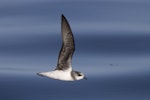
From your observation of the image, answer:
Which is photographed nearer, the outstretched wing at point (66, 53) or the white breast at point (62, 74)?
the white breast at point (62, 74)

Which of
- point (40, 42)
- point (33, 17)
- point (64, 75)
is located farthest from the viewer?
point (33, 17)

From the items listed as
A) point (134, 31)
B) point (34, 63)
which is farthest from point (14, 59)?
point (134, 31)

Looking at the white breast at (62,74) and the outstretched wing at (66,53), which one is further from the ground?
the outstretched wing at (66,53)

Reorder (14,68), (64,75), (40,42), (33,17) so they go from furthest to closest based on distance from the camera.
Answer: (33,17) < (40,42) < (14,68) < (64,75)

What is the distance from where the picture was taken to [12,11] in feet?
55.6

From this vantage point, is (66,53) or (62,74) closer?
(62,74)

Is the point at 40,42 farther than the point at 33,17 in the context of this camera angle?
No

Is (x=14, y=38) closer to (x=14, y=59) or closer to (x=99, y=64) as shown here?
(x=14, y=59)

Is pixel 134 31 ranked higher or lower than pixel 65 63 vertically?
higher

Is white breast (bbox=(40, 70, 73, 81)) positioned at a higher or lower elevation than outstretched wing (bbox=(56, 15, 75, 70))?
lower

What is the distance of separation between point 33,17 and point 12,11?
575 millimetres

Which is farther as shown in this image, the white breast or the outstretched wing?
the outstretched wing

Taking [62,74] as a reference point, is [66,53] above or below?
above

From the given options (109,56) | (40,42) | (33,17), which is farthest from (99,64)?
(33,17)
